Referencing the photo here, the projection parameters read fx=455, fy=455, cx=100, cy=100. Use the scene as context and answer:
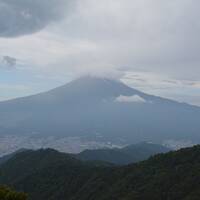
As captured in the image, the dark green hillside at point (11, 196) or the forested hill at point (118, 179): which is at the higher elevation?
the dark green hillside at point (11, 196)

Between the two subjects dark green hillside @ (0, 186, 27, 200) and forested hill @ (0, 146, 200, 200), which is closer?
dark green hillside @ (0, 186, 27, 200)

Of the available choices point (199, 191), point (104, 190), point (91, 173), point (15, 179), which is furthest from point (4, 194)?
point (15, 179)

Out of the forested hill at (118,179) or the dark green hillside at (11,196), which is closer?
the dark green hillside at (11,196)

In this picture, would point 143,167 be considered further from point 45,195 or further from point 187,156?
point 45,195

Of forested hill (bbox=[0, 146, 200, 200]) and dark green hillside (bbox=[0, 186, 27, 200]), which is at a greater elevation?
dark green hillside (bbox=[0, 186, 27, 200])

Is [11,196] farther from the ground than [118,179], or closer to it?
farther from the ground

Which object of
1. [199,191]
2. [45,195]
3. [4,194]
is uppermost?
[4,194]

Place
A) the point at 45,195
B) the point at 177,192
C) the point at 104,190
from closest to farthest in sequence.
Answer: the point at 177,192 < the point at 104,190 < the point at 45,195

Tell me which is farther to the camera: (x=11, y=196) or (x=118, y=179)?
(x=118, y=179)
